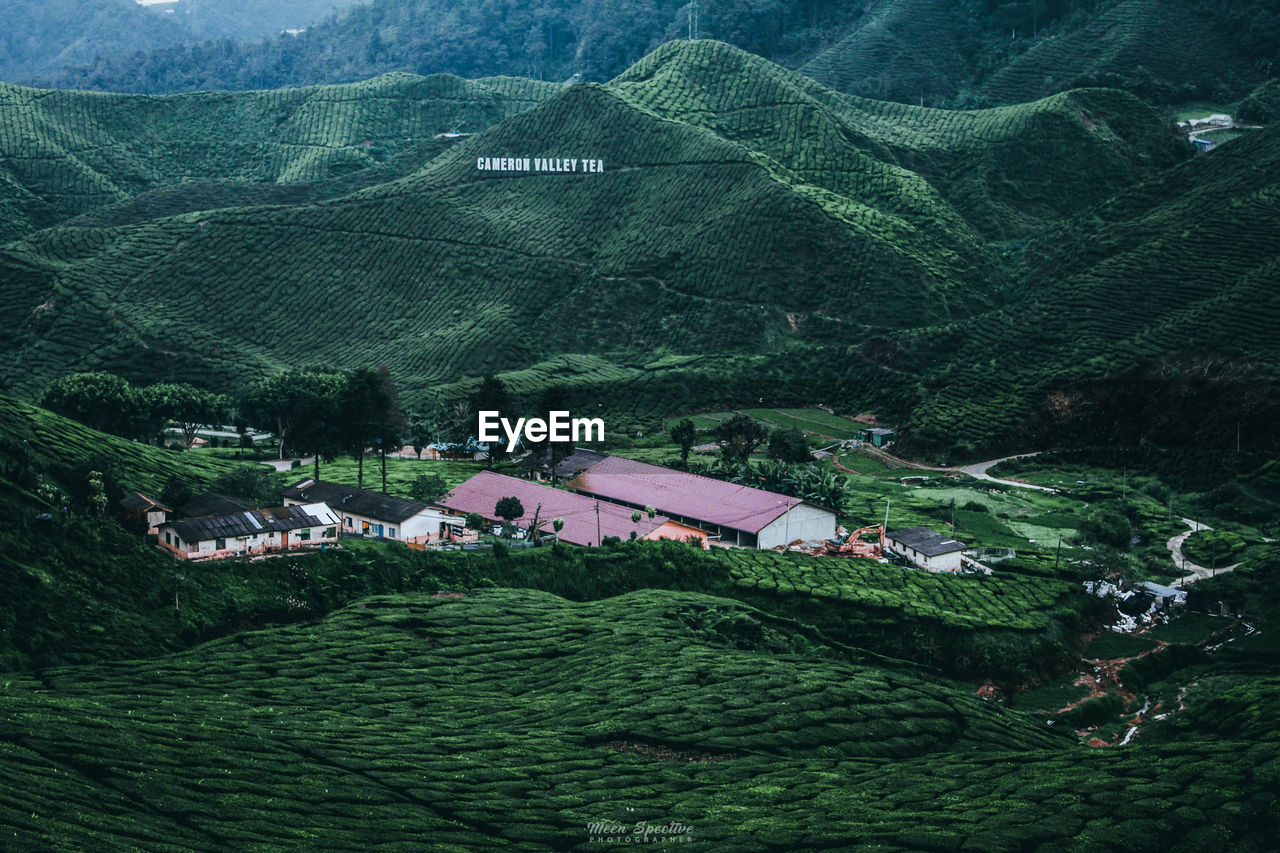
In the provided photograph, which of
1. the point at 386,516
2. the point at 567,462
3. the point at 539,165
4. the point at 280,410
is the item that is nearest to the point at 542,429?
the point at 567,462

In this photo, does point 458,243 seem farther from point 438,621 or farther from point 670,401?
point 438,621

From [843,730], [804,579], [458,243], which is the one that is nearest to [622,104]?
[458,243]

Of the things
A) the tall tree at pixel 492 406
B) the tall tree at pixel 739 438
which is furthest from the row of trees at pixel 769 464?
the tall tree at pixel 492 406

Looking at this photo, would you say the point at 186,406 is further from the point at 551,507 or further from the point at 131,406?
the point at 551,507

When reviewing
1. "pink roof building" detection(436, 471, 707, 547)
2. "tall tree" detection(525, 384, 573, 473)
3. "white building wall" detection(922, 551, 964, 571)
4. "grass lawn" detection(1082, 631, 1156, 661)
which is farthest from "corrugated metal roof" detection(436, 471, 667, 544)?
"grass lawn" detection(1082, 631, 1156, 661)

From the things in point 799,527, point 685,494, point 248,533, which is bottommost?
point 799,527

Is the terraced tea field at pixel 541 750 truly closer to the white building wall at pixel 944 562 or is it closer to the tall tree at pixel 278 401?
the white building wall at pixel 944 562

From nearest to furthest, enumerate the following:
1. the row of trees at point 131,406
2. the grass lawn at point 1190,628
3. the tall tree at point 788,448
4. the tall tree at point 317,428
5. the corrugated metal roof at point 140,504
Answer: the corrugated metal roof at point 140,504
the grass lawn at point 1190,628
the tall tree at point 317,428
the tall tree at point 788,448
the row of trees at point 131,406

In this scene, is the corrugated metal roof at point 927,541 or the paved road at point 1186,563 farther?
the corrugated metal roof at point 927,541
